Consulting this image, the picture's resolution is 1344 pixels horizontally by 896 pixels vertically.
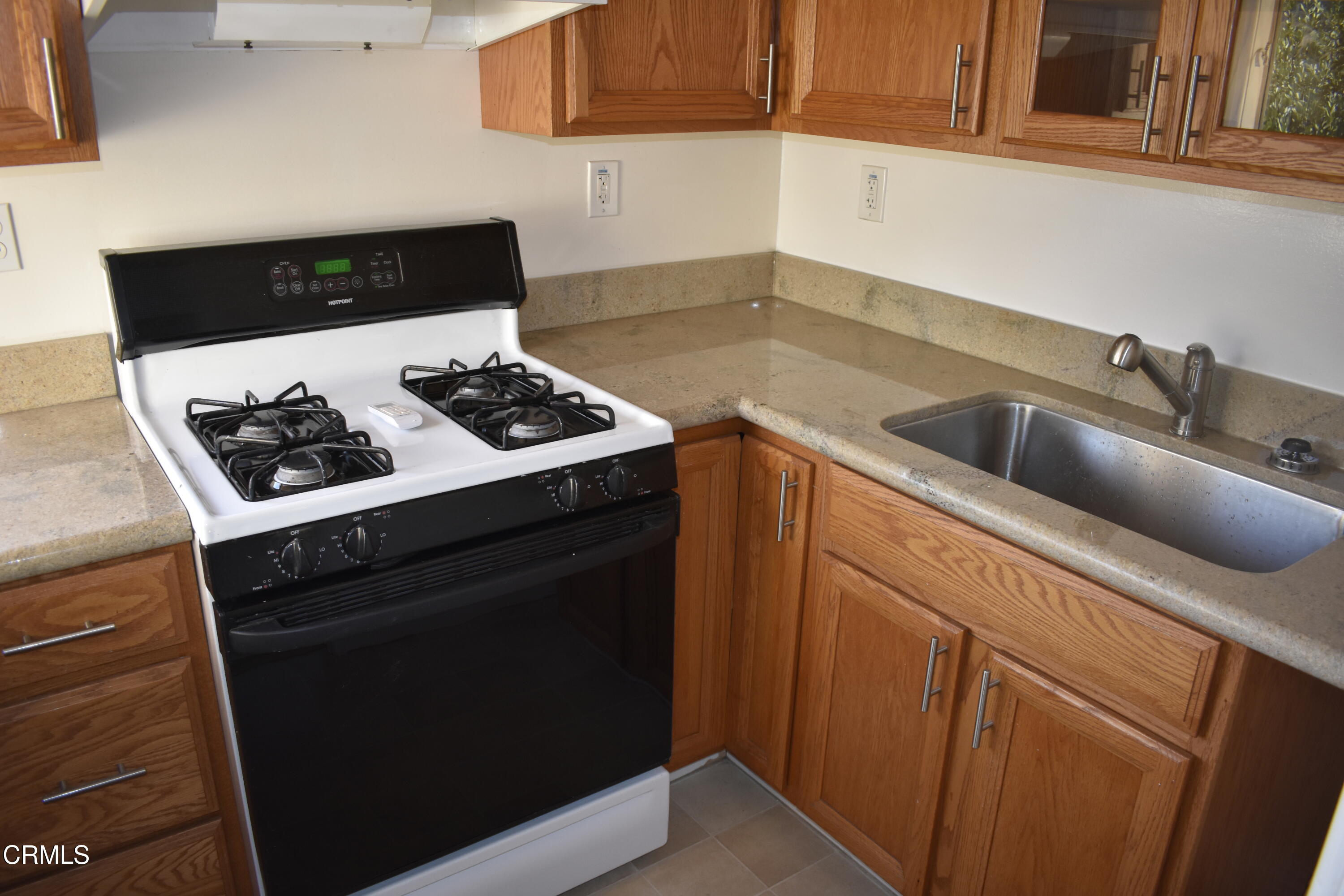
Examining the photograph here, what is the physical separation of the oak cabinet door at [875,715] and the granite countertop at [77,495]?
3.44ft

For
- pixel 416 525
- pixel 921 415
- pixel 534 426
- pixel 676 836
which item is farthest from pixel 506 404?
pixel 676 836

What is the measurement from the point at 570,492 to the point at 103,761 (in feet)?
2.42

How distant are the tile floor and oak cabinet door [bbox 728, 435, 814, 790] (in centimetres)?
8

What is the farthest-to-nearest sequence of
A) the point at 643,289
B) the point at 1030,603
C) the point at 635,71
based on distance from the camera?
the point at 643,289 < the point at 635,71 < the point at 1030,603

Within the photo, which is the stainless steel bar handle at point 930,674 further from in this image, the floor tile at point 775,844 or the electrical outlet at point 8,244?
the electrical outlet at point 8,244

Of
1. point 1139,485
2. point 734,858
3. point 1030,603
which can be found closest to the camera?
point 1030,603

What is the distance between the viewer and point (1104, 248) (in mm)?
1890

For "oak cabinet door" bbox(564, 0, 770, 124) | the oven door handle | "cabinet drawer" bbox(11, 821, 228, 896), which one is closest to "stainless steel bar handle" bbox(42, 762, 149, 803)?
"cabinet drawer" bbox(11, 821, 228, 896)

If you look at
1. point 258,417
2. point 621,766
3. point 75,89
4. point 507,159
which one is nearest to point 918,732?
point 621,766

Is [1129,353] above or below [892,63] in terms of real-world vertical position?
below

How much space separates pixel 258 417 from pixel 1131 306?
1545 mm

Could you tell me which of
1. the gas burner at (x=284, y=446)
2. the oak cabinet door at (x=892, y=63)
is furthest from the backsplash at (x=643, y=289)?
the gas burner at (x=284, y=446)

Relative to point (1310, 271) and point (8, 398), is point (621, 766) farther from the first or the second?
point (1310, 271)

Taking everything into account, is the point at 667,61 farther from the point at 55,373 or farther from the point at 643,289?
the point at 55,373
